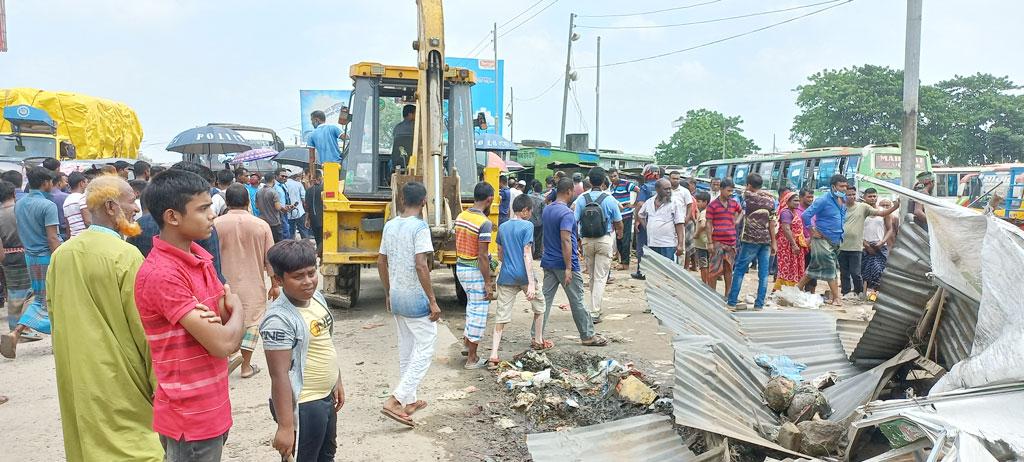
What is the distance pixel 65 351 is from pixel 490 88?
2714 centimetres

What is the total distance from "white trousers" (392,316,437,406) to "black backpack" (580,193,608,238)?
9.77 feet

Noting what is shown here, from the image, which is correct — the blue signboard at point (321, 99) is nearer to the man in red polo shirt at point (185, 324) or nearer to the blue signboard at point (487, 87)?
the blue signboard at point (487, 87)

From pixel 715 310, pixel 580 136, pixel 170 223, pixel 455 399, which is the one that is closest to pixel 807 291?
pixel 715 310

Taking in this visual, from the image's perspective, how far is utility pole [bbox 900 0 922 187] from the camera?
28.0 feet

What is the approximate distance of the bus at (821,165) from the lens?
627 inches

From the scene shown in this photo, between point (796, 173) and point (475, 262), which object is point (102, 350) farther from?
point (796, 173)

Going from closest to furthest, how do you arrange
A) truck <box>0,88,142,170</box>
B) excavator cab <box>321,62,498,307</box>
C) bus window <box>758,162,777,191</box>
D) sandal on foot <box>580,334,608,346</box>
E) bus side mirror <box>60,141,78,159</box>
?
sandal on foot <box>580,334,608,346</box>
excavator cab <box>321,62,498,307</box>
truck <box>0,88,142,170</box>
bus side mirror <box>60,141,78,159</box>
bus window <box>758,162,777,191</box>

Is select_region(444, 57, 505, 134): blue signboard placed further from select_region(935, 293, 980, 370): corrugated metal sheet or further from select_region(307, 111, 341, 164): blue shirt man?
select_region(935, 293, 980, 370): corrugated metal sheet

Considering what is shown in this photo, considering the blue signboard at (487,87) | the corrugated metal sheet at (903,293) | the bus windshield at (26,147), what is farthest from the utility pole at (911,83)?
the blue signboard at (487,87)

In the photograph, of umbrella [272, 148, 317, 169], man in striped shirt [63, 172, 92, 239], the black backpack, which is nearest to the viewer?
man in striped shirt [63, 172, 92, 239]

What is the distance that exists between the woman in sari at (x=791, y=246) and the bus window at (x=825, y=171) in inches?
350

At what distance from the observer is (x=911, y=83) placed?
865 centimetres

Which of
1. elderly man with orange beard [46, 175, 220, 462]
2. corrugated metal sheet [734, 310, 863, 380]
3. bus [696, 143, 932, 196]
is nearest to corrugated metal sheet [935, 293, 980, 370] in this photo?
corrugated metal sheet [734, 310, 863, 380]

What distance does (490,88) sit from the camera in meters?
28.9
